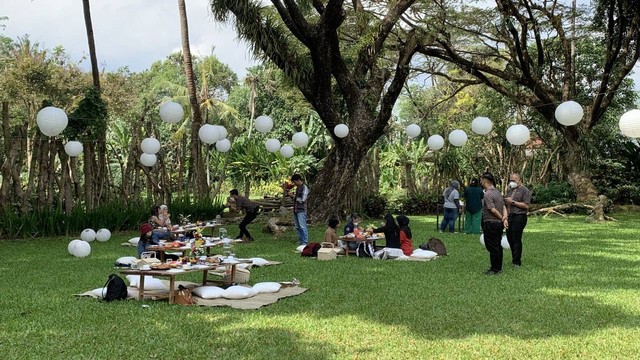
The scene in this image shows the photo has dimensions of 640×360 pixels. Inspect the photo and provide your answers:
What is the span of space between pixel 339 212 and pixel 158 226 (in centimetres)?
643

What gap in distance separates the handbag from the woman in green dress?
849cm

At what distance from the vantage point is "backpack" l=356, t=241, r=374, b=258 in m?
9.68

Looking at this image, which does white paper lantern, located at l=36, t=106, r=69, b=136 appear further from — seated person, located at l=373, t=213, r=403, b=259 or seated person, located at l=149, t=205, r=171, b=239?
seated person, located at l=373, t=213, r=403, b=259

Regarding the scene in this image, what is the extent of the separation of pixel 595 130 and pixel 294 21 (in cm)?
1279

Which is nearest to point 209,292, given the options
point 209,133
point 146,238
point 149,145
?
point 146,238

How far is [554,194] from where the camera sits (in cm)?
1964

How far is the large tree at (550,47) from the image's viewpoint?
1738cm

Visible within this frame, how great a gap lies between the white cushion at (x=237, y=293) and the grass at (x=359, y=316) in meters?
0.42

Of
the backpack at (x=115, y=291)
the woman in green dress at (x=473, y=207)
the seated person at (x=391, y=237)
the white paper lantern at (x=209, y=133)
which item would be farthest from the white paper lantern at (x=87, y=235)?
the woman in green dress at (x=473, y=207)

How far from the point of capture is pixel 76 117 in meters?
12.4

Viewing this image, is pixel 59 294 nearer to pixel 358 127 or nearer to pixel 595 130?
pixel 358 127

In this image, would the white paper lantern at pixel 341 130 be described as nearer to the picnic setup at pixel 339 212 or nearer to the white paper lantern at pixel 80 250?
the picnic setup at pixel 339 212

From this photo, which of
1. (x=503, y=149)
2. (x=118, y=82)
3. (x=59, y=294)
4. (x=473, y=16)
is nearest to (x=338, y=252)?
(x=59, y=294)

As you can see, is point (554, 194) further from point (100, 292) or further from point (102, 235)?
point (100, 292)
